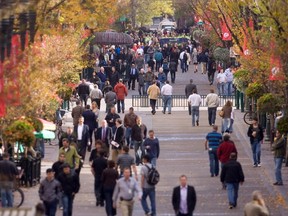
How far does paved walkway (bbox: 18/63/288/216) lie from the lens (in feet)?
93.4

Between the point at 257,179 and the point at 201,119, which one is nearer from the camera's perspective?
the point at 257,179

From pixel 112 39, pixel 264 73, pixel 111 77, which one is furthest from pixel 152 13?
pixel 264 73

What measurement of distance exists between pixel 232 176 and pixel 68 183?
3.89 metres

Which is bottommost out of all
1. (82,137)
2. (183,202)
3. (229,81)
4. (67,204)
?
(67,204)

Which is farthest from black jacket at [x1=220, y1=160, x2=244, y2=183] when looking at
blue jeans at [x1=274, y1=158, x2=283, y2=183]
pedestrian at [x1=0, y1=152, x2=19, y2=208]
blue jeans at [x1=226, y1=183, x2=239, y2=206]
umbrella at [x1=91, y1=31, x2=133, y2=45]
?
umbrella at [x1=91, y1=31, x2=133, y2=45]

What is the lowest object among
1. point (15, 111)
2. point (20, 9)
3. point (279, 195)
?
point (279, 195)

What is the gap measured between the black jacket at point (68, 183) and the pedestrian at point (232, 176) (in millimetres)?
3628

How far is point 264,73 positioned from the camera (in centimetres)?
3672

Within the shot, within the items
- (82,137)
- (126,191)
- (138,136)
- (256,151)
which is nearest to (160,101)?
(82,137)

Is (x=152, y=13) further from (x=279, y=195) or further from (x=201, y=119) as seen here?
(x=279, y=195)

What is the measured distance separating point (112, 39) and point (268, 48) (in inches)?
1269

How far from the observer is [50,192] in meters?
25.3

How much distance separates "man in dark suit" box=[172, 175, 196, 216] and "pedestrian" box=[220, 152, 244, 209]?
3.58 meters

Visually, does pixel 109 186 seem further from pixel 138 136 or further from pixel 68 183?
pixel 138 136
